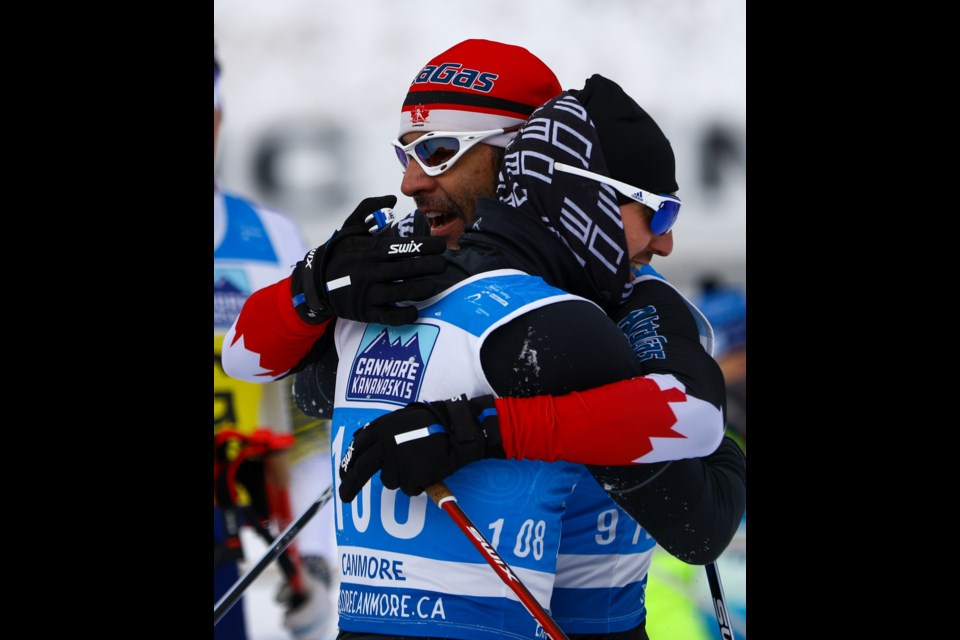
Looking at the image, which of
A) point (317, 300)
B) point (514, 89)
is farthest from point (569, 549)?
point (514, 89)

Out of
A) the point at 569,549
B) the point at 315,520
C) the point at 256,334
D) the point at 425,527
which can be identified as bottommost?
the point at 315,520

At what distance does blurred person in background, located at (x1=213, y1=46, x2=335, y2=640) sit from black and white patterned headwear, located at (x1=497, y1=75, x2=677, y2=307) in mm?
2508

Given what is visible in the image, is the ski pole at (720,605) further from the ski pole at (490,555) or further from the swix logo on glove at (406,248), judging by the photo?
the swix logo on glove at (406,248)

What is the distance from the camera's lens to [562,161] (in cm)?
175

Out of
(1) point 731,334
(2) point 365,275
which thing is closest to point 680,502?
(2) point 365,275

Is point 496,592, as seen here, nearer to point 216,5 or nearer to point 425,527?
point 425,527

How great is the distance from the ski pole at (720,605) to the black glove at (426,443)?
0.83 meters

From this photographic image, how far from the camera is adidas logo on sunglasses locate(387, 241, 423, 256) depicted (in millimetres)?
1628

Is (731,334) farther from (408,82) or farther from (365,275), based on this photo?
(365,275)

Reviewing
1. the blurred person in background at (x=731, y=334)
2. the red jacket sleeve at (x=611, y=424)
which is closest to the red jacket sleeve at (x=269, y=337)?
the red jacket sleeve at (x=611, y=424)

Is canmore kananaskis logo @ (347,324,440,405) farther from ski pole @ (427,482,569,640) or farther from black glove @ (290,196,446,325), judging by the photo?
ski pole @ (427,482,569,640)

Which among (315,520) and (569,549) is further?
(315,520)

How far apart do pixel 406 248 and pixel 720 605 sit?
1048mm

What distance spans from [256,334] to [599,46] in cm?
230
